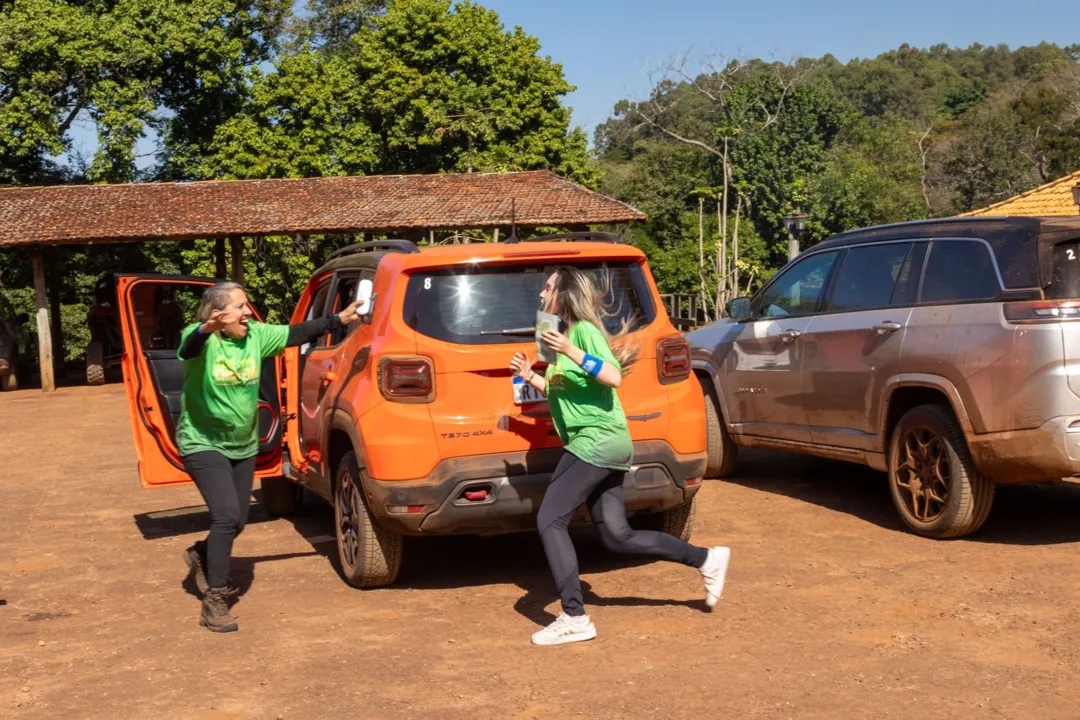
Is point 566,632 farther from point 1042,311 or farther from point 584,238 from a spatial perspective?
point 1042,311

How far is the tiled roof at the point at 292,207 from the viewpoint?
25234mm

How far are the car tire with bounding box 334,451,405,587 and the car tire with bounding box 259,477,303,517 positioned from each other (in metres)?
2.43

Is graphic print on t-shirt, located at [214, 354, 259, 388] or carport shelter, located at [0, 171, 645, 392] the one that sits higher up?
carport shelter, located at [0, 171, 645, 392]

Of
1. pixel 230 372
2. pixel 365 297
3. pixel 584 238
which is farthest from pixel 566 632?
pixel 584 238

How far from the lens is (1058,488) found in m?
8.98

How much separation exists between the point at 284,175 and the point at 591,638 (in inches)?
1455

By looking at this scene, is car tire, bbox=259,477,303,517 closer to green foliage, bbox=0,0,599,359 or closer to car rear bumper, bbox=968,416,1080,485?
car rear bumper, bbox=968,416,1080,485

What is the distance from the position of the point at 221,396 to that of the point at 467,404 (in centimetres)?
120

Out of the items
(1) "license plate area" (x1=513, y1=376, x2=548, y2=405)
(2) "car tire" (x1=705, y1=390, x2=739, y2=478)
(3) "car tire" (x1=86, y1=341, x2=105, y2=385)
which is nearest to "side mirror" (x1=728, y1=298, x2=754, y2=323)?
(2) "car tire" (x1=705, y1=390, x2=739, y2=478)

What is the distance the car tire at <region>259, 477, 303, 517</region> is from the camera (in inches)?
358

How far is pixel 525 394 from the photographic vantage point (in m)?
6.23

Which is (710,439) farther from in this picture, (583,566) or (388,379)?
(388,379)

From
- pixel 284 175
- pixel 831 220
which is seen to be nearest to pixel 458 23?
pixel 284 175

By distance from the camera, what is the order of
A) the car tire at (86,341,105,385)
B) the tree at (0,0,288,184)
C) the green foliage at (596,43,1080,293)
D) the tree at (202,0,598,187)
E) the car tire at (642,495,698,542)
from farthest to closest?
the green foliage at (596,43,1080,293), the tree at (202,0,598,187), the tree at (0,0,288,184), the car tire at (86,341,105,385), the car tire at (642,495,698,542)
